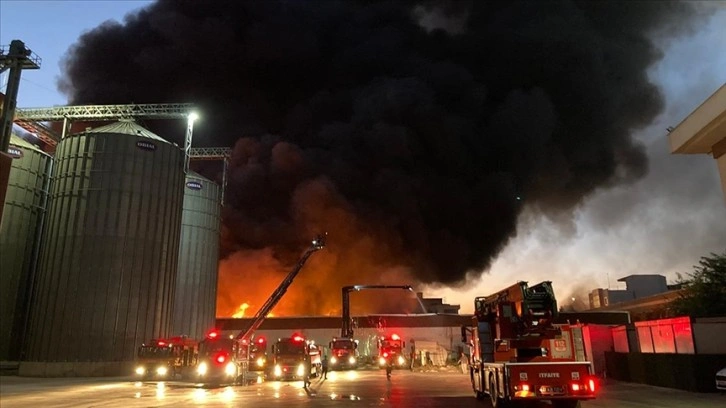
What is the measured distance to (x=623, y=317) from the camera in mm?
46812

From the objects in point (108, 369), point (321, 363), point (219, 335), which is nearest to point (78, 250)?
point (108, 369)

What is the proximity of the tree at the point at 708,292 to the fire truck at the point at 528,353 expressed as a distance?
13843 millimetres

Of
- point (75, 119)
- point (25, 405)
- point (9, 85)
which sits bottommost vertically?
point (25, 405)

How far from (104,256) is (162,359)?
7370 mm

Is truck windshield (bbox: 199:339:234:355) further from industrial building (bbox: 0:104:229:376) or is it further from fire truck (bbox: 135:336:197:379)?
industrial building (bbox: 0:104:229:376)

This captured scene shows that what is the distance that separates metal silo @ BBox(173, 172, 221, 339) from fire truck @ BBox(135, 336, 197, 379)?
35.1ft

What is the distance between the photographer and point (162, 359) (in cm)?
2719

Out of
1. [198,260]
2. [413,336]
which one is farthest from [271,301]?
[413,336]

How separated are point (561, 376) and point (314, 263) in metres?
35.8

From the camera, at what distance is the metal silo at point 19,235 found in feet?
104

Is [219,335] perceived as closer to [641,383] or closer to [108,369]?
[108,369]

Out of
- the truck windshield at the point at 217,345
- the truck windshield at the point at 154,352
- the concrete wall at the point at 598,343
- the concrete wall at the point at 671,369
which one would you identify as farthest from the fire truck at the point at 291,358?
the concrete wall at the point at 671,369

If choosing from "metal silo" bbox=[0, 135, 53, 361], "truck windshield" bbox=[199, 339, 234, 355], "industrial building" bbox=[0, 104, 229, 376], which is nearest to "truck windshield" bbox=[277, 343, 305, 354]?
"truck windshield" bbox=[199, 339, 234, 355]

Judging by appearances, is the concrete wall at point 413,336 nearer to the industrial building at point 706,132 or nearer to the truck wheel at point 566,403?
the industrial building at point 706,132
